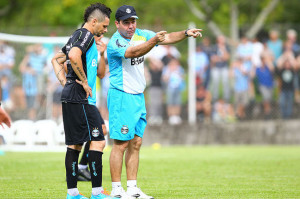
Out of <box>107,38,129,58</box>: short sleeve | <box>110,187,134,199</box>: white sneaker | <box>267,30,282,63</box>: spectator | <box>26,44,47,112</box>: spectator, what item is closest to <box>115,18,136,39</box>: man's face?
<box>107,38,129,58</box>: short sleeve

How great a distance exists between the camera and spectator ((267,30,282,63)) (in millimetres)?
19062

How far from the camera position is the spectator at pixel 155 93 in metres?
19.2

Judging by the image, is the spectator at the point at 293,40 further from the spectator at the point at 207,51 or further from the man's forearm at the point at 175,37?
the man's forearm at the point at 175,37

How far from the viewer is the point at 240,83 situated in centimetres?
1892

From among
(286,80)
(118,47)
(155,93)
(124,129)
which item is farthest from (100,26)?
(286,80)

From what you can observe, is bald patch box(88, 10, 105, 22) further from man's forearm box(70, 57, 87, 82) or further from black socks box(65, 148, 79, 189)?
black socks box(65, 148, 79, 189)

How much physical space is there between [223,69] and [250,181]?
30.7 feet

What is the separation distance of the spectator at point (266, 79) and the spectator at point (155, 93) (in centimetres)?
302

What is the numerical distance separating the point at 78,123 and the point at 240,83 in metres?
11.8

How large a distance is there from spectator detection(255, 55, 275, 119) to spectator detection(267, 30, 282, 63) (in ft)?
0.90

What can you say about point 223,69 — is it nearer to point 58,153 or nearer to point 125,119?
Answer: point 58,153

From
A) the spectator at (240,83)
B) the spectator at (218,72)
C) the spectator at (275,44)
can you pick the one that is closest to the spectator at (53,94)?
the spectator at (218,72)

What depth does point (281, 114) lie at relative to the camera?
19.1 m

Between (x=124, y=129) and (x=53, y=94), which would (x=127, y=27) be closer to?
(x=124, y=129)
